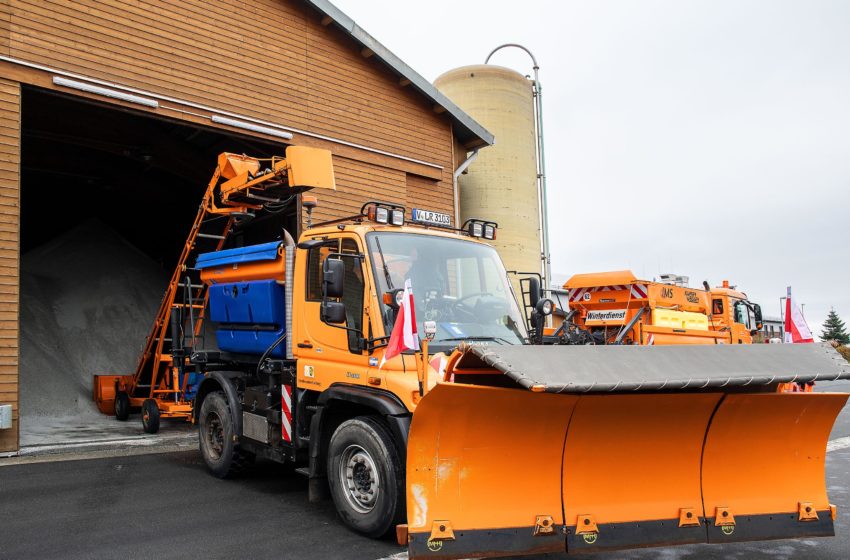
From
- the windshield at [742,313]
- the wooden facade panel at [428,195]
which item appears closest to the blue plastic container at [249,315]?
the wooden facade panel at [428,195]

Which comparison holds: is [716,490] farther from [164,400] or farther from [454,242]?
[164,400]

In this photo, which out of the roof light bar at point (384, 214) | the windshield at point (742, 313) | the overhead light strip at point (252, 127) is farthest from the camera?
the windshield at point (742, 313)

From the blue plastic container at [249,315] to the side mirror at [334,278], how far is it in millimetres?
1672

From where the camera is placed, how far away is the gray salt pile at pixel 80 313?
498 inches

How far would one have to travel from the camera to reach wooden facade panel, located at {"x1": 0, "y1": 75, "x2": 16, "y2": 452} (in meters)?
8.71

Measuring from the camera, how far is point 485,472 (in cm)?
418

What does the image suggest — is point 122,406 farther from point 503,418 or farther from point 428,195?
point 503,418

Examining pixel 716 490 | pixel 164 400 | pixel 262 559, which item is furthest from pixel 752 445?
pixel 164 400

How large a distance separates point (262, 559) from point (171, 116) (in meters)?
8.18

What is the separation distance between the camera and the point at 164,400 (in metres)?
11.2

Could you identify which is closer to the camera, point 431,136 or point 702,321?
point 431,136

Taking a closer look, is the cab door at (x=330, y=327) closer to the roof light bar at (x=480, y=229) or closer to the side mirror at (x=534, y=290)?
the roof light bar at (x=480, y=229)

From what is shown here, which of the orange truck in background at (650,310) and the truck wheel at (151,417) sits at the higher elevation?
the orange truck in background at (650,310)

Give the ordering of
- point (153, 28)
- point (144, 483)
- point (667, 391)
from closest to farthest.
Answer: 1. point (667, 391)
2. point (144, 483)
3. point (153, 28)
